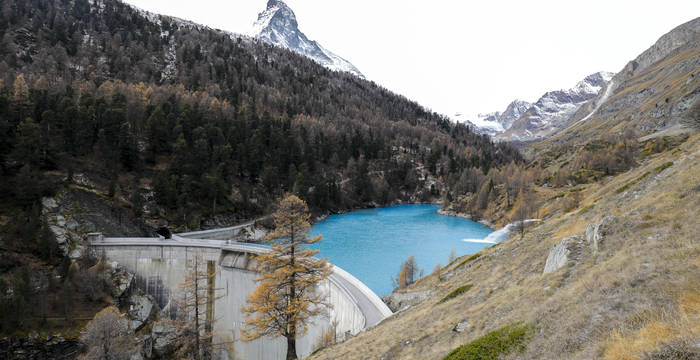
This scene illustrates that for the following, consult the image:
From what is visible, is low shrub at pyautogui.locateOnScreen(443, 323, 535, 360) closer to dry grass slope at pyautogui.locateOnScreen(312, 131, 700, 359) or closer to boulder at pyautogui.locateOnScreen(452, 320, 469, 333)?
dry grass slope at pyautogui.locateOnScreen(312, 131, 700, 359)

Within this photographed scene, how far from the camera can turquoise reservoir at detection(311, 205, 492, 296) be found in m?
49.5

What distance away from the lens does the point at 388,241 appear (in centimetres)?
6650

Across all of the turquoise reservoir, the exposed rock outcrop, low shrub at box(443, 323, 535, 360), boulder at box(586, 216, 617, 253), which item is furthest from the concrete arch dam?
low shrub at box(443, 323, 535, 360)

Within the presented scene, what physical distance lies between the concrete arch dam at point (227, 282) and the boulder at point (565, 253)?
13.8 meters

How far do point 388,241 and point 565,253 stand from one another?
5450 cm

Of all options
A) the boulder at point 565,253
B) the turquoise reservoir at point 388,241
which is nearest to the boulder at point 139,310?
the turquoise reservoir at point 388,241

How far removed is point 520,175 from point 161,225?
317 feet

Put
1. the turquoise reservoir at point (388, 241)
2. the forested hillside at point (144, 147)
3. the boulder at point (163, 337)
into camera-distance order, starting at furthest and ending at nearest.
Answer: the turquoise reservoir at point (388, 241) < the forested hillside at point (144, 147) < the boulder at point (163, 337)

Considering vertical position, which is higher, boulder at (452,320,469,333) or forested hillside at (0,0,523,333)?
forested hillside at (0,0,523,333)

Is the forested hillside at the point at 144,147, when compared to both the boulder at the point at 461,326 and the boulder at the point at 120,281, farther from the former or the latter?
the boulder at the point at 461,326

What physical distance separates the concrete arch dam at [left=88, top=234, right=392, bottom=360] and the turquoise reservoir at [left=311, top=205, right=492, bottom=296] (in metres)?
12.8

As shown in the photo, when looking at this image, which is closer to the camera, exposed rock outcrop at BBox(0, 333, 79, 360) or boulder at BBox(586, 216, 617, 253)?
boulder at BBox(586, 216, 617, 253)

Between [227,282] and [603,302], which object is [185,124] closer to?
[227,282]

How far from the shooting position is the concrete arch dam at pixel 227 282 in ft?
87.9
